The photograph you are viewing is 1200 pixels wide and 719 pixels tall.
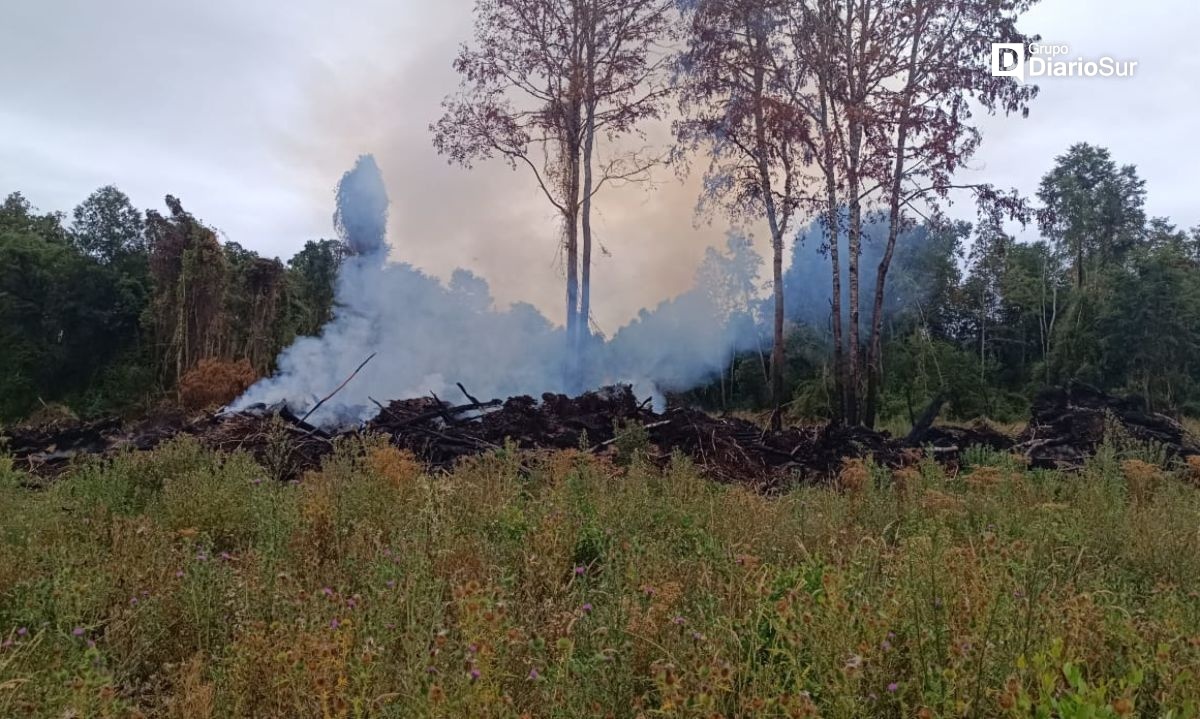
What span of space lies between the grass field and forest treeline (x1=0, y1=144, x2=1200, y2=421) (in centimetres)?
1182

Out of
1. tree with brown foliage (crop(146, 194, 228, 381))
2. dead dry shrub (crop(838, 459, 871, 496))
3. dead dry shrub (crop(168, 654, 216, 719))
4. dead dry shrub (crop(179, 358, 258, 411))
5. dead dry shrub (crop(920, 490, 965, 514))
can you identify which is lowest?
dead dry shrub (crop(168, 654, 216, 719))

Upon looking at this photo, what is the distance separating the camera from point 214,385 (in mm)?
16531

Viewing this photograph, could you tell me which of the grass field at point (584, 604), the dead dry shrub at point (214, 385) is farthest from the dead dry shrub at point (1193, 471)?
the dead dry shrub at point (214, 385)

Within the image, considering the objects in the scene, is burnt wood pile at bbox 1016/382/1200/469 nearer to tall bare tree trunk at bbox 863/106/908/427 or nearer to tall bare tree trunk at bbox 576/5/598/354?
tall bare tree trunk at bbox 863/106/908/427

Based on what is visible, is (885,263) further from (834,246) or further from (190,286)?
(190,286)

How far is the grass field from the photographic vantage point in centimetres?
246

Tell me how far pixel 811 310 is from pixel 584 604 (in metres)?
29.8

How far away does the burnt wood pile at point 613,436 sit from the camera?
8469 mm

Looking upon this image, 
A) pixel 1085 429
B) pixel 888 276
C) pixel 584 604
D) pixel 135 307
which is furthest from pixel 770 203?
pixel 135 307

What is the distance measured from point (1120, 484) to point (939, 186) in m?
9.98

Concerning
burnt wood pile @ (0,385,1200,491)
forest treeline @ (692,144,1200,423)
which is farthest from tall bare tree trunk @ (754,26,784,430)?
burnt wood pile @ (0,385,1200,491)

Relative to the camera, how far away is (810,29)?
15.1m

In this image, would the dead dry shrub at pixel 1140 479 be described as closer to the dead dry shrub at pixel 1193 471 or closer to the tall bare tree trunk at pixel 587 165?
the dead dry shrub at pixel 1193 471

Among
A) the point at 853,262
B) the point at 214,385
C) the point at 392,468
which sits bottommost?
the point at 392,468
